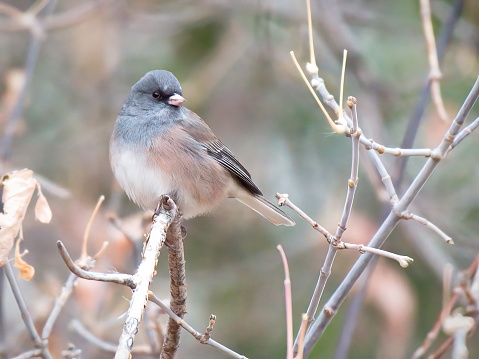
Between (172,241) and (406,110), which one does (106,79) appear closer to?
(406,110)

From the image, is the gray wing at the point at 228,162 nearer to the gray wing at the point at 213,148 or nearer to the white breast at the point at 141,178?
the gray wing at the point at 213,148

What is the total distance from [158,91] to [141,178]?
17.8 inches

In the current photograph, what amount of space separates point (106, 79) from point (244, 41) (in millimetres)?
914

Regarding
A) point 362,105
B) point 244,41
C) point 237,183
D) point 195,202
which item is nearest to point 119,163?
point 195,202

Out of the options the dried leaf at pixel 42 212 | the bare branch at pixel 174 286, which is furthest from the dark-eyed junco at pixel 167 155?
the dried leaf at pixel 42 212

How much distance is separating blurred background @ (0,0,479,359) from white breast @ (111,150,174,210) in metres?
1.11

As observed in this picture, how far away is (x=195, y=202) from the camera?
2750mm

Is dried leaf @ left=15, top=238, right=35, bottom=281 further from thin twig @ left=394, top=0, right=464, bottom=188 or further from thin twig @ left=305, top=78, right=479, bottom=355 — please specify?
thin twig @ left=394, top=0, right=464, bottom=188

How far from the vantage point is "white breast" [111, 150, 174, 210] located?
261 centimetres

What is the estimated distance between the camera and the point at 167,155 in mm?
2666

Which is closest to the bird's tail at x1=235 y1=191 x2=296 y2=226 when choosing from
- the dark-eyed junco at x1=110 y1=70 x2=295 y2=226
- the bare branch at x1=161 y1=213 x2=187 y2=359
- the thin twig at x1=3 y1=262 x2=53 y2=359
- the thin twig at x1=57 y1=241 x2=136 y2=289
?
the dark-eyed junco at x1=110 y1=70 x2=295 y2=226

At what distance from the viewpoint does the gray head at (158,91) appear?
2.84 meters

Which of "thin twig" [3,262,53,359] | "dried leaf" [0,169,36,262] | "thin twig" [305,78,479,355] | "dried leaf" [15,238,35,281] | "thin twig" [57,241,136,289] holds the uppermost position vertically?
"thin twig" [305,78,479,355]

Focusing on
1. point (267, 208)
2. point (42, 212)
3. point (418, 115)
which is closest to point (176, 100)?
point (267, 208)
